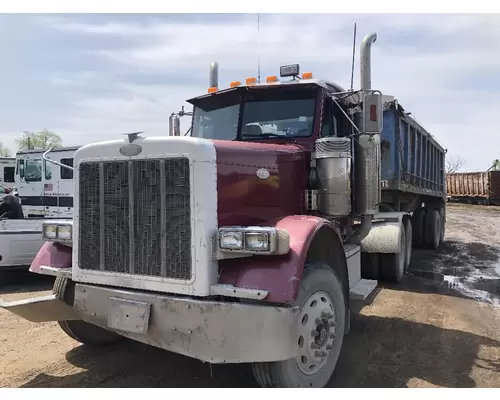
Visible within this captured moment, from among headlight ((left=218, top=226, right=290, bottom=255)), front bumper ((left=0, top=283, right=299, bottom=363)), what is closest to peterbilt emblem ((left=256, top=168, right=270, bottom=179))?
headlight ((left=218, top=226, right=290, bottom=255))

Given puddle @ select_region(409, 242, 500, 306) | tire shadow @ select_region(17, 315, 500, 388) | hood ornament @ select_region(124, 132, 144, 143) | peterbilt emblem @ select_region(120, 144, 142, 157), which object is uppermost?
hood ornament @ select_region(124, 132, 144, 143)

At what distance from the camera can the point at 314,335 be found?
142 inches

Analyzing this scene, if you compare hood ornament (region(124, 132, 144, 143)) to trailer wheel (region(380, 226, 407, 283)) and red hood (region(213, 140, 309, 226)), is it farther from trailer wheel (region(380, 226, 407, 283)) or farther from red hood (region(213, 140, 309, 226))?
trailer wheel (region(380, 226, 407, 283))

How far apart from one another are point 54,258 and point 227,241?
1828 millimetres

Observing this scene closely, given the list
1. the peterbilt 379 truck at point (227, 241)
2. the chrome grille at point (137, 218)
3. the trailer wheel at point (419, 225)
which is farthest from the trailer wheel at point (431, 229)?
the chrome grille at point (137, 218)

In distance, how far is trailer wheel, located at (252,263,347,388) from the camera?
3.35 m

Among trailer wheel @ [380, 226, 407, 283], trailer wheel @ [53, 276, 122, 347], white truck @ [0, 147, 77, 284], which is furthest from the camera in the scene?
white truck @ [0, 147, 77, 284]

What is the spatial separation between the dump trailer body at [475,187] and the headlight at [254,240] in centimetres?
3086

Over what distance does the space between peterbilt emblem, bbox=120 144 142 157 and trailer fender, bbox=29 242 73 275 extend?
1.23 m

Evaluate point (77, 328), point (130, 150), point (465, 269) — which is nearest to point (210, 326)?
point (130, 150)

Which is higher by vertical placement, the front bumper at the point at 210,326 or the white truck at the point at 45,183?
the white truck at the point at 45,183

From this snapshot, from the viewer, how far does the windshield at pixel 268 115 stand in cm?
475

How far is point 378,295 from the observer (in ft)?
22.9

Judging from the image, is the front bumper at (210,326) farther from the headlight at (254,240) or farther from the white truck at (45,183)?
the white truck at (45,183)
